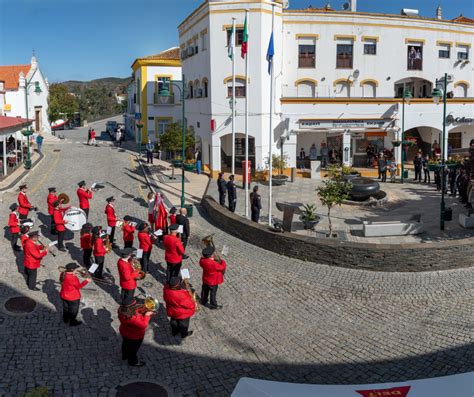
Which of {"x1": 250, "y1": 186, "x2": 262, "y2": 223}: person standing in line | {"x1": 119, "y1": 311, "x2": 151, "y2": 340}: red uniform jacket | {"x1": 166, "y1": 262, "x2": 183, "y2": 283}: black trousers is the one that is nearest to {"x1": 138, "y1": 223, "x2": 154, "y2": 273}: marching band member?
{"x1": 166, "y1": 262, "x2": 183, "y2": 283}: black trousers

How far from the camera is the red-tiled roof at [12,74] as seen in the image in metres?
44.5

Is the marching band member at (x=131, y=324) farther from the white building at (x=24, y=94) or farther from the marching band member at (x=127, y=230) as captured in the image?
the white building at (x=24, y=94)

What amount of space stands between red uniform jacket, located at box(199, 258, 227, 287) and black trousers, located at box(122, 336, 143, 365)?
282 cm

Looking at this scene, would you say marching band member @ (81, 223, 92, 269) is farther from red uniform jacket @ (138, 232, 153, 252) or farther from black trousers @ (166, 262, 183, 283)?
black trousers @ (166, 262, 183, 283)

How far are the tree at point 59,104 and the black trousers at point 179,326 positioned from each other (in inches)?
1829

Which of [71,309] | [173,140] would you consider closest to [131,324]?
[71,309]

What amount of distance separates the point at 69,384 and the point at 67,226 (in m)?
8.49

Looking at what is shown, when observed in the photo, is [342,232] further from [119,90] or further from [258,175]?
[119,90]

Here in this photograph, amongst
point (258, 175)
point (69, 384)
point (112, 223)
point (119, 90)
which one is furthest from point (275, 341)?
point (119, 90)

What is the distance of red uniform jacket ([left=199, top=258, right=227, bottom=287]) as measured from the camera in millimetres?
11656

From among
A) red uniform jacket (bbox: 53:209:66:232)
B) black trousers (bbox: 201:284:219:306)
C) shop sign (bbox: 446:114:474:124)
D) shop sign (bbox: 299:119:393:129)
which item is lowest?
black trousers (bbox: 201:284:219:306)

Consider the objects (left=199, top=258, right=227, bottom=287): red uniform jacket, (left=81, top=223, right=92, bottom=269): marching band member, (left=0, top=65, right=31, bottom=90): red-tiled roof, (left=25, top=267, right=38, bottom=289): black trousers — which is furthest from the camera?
(left=0, top=65, right=31, bottom=90): red-tiled roof

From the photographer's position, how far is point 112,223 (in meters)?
16.4

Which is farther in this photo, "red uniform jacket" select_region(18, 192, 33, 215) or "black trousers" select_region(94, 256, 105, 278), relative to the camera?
"red uniform jacket" select_region(18, 192, 33, 215)
